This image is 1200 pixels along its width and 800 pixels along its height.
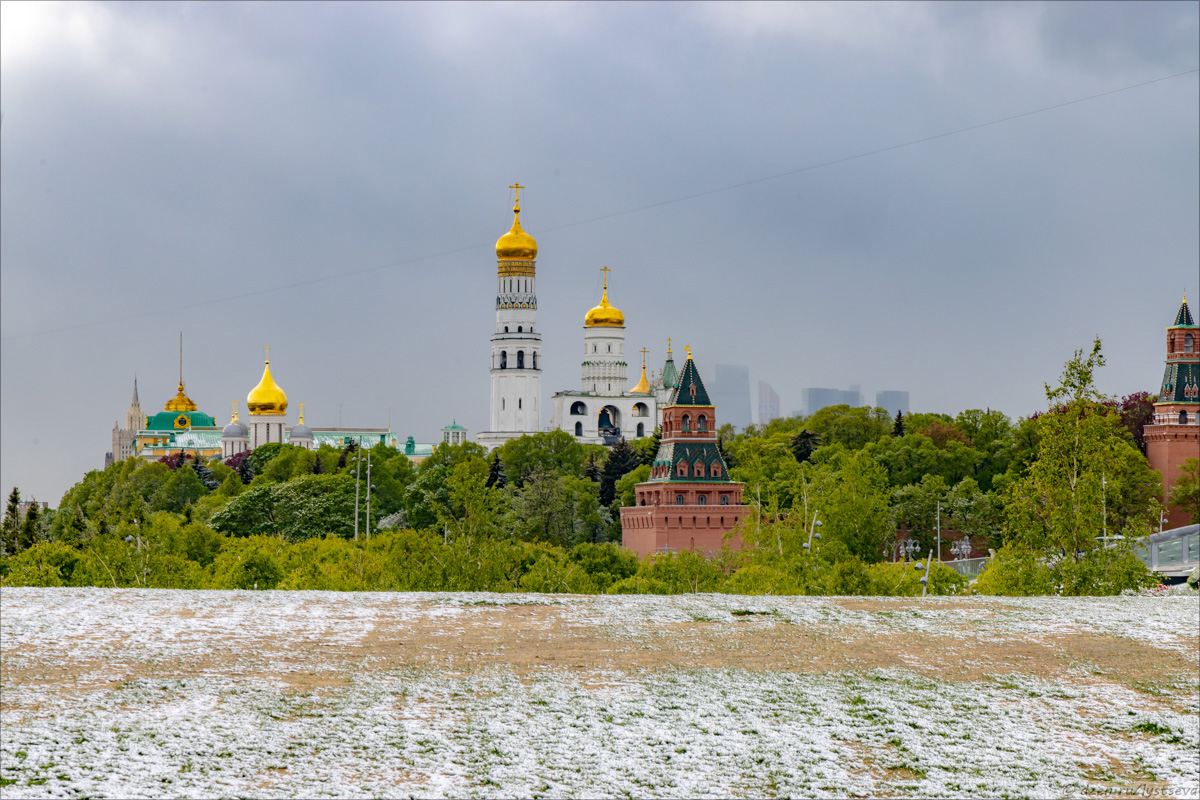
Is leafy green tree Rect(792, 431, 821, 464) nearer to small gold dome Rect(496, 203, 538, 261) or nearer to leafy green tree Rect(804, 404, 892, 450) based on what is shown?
leafy green tree Rect(804, 404, 892, 450)

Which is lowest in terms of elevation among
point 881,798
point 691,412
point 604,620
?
point 881,798

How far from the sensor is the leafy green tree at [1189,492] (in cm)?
7406

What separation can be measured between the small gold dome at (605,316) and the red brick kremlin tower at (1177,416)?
88.5 meters

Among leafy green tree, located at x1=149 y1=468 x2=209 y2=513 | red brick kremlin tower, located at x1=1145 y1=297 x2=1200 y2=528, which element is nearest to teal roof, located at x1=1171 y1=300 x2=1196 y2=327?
red brick kremlin tower, located at x1=1145 y1=297 x2=1200 y2=528

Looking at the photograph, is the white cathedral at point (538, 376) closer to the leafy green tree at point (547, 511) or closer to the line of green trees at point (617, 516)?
the line of green trees at point (617, 516)

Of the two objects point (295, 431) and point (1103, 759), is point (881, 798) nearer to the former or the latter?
point (1103, 759)

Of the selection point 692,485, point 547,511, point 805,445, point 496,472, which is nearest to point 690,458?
point 692,485

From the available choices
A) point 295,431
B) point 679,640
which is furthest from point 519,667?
point 295,431

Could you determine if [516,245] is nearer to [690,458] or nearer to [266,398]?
[266,398]

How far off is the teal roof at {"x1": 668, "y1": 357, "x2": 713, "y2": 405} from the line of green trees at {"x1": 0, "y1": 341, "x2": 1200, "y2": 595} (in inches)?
229

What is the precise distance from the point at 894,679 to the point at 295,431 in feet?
575

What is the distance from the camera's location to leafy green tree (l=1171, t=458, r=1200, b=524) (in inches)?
2916

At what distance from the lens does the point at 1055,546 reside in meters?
25.8

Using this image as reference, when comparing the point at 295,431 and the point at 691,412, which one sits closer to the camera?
the point at 691,412
